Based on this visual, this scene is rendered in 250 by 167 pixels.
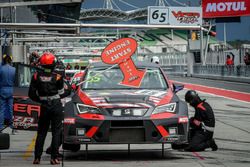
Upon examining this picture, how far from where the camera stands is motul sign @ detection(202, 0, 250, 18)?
335 feet

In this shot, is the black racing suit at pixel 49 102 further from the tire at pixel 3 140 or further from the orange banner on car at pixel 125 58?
the tire at pixel 3 140

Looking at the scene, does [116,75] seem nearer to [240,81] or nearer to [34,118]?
[34,118]

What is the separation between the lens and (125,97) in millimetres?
11227

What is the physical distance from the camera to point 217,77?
57.6m

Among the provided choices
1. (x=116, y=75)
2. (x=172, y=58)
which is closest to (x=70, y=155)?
(x=116, y=75)

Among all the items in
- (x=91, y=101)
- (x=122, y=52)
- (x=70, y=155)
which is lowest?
(x=70, y=155)

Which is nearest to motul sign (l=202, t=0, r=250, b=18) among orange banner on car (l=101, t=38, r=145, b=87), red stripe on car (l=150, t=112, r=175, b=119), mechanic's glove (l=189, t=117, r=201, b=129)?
mechanic's glove (l=189, t=117, r=201, b=129)

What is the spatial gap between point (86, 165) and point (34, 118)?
3867 mm

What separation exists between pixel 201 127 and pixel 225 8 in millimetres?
92504

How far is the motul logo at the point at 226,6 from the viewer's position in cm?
10250

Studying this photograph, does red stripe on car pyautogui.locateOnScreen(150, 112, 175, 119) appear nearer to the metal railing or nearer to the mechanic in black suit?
the mechanic in black suit

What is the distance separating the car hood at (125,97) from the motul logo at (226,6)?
91764 mm

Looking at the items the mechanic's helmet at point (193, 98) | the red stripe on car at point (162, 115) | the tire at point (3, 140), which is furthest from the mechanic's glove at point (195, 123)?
the tire at point (3, 140)

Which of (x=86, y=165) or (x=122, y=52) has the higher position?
(x=122, y=52)
